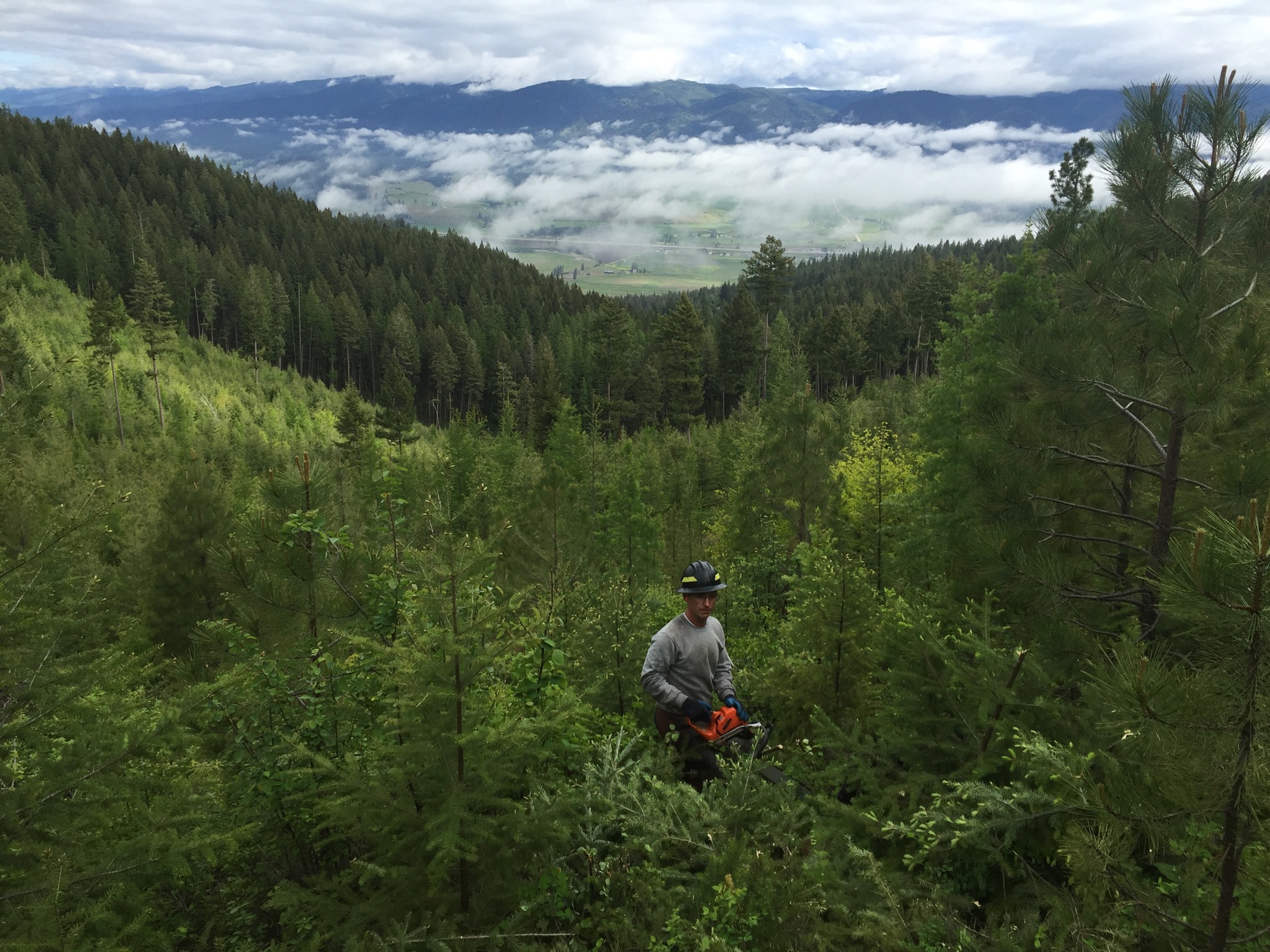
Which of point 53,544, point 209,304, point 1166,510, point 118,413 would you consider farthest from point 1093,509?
point 209,304

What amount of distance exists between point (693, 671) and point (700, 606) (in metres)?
0.62

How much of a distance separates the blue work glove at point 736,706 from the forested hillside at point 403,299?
45.5 meters

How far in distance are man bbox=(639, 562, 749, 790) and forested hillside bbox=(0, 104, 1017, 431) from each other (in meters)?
45.2

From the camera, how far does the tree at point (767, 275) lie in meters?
54.1

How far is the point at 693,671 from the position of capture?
19.7ft

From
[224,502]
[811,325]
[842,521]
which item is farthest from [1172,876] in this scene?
[811,325]

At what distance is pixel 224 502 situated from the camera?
15.6 metres

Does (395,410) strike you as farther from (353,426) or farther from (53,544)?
(53,544)

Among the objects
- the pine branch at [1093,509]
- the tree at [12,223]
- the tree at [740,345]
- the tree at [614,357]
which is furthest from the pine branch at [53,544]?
the tree at [12,223]

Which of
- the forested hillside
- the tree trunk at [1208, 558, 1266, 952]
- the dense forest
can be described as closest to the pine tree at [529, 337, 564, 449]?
the forested hillside

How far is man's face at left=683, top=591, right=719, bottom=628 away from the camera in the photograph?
5.87 metres

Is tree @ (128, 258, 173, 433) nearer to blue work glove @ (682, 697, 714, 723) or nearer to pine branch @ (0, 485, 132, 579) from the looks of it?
pine branch @ (0, 485, 132, 579)

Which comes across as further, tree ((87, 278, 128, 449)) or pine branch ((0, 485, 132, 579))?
tree ((87, 278, 128, 449))

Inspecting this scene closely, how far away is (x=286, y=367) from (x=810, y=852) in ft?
349
